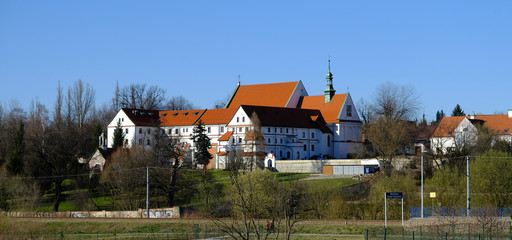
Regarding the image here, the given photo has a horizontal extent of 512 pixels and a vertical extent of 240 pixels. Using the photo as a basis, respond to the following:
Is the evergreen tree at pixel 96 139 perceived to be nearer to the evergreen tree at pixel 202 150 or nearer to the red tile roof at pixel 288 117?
the evergreen tree at pixel 202 150

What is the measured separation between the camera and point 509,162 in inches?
2589

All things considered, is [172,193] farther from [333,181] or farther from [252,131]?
[252,131]

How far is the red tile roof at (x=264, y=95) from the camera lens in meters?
120

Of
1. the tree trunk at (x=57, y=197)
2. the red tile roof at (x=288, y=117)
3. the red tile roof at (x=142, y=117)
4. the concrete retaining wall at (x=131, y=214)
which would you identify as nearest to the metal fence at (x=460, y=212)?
the concrete retaining wall at (x=131, y=214)

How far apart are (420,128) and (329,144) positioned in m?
13.7

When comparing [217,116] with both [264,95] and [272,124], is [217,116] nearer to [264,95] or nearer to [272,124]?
[264,95]

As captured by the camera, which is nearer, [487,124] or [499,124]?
[487,124]

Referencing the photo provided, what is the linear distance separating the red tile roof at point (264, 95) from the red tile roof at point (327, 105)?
2.76 meters

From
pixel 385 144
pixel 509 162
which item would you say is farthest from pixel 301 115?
pixel 509 162

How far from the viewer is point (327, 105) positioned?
383 feet

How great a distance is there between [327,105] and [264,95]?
10778 mm

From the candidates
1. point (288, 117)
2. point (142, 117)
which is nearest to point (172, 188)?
point (288, 117)

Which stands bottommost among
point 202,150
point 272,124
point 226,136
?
point 202,150

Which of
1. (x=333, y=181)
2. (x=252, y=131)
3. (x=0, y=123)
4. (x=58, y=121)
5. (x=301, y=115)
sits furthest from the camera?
(x=0, y=123)
